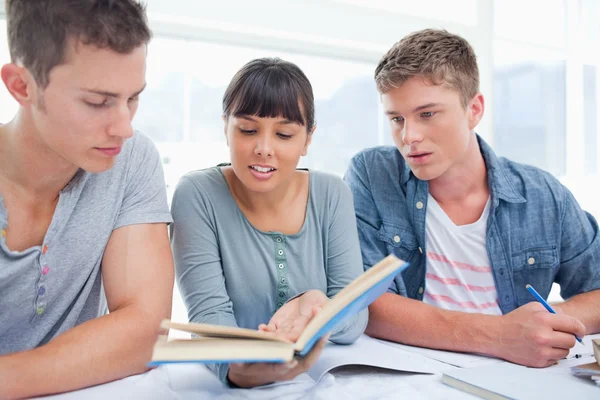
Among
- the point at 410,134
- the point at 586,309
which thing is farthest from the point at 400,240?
the point at 586,309

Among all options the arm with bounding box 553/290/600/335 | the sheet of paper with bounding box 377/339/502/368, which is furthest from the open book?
the arm with bounding box 553/290/600/335

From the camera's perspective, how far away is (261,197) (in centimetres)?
149

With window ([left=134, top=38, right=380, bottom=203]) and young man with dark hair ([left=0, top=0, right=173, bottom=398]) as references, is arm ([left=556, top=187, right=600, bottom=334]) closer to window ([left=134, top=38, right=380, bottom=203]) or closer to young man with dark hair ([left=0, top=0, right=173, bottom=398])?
young man with dark hair ([left=0, top=0, right=173, bottom=398])

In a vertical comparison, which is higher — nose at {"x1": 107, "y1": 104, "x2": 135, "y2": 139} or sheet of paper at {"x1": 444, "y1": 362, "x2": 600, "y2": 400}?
nose at {"x1": 107, "y1": 104, "x2": 135, "y2": 139}

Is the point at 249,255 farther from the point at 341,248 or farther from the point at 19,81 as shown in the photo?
the point at 19,81

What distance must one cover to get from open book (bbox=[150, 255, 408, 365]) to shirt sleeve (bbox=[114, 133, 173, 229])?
0.44m

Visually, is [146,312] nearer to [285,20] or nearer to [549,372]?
[549,372]

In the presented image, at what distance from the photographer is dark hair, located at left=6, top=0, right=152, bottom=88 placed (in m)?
1.01

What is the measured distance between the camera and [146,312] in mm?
1107

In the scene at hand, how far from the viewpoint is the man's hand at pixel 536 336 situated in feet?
3.85

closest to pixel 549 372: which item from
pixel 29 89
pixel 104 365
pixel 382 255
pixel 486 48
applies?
pixel 382 255

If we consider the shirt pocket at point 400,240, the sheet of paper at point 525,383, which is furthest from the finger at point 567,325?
the shirt pocket at point 400,240

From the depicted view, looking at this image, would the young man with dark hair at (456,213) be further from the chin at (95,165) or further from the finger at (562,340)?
the chin at (95,165)

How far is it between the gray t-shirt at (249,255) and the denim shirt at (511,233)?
21 centimetres
